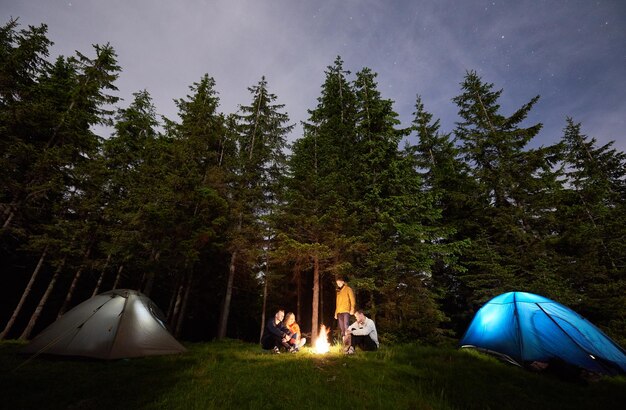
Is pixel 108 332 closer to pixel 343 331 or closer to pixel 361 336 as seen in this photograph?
pixel 343 331

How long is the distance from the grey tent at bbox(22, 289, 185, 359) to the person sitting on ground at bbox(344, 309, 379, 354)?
538cm

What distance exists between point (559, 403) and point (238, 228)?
46.4ft

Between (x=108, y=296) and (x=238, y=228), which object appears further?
(x=238, y=228)

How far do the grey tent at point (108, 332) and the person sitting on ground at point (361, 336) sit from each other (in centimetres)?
538

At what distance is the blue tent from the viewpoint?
671 centimetres

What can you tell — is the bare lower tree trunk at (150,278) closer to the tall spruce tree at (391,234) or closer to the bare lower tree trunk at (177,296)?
the bare lower tree trunk at (177,296)

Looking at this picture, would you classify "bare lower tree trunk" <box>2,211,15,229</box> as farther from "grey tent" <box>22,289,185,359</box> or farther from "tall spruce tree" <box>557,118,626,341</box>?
"tall spruce tree" <box>557,118,626,341</box>

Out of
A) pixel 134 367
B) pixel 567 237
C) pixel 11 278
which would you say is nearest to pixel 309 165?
pixel 134 367

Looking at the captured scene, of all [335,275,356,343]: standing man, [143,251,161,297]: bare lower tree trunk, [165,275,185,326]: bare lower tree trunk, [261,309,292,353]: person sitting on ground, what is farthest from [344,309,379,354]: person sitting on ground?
[165,275,185,326]: bare lower tree trunk

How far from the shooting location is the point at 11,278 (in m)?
18.8

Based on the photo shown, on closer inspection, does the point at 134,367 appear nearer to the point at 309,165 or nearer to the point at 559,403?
the point at 559,403

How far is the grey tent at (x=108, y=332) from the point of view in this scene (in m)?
7.47

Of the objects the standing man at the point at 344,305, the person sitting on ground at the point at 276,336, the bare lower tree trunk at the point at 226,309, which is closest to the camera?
the person sitting on ground at the point at 276,336

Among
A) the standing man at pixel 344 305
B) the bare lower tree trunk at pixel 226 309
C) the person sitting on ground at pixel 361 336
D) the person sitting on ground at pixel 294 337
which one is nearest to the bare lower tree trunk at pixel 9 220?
the bare lower tree trunk at pixel 226 309
